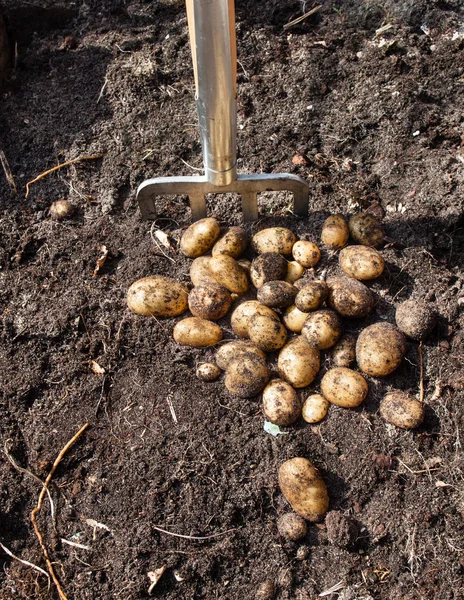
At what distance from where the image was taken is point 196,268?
2729 mm

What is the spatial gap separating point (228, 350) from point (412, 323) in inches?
32.4

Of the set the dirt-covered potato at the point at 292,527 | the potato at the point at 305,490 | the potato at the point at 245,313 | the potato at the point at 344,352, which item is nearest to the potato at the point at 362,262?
the potato at the point at 344,352

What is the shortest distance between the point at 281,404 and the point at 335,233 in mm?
930

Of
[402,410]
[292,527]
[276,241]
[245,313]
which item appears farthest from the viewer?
[276,241]

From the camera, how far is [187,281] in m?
2.82

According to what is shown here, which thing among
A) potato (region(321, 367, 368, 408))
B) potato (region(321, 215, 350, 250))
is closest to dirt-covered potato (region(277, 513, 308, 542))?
potato (region(321, 367, 368, 408))

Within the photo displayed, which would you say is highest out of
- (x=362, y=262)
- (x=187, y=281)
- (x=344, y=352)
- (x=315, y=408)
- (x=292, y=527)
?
(x=362, y=262)

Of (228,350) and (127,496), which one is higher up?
(228,350)

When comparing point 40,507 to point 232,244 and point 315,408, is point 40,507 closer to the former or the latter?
point 315,408

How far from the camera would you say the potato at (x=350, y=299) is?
8.06 feet

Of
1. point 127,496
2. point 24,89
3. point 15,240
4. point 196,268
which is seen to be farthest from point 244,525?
point 24,89

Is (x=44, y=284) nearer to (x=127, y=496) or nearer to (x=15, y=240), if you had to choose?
(x=15, y=240)

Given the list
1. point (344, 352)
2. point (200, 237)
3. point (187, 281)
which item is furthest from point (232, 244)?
point (344, 352)

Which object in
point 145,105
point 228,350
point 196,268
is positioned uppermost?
point 145,105
